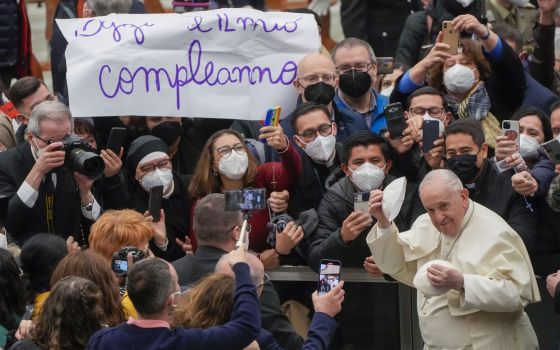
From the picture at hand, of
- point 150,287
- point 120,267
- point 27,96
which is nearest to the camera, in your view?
point 150,287

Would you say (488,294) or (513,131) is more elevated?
(513,131)

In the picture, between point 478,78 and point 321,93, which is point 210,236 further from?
point 478,78

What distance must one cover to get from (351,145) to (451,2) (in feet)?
8.85

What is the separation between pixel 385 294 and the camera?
915 centimetres

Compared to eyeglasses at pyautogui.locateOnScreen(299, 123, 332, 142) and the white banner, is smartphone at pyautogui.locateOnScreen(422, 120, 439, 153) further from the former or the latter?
the white banner

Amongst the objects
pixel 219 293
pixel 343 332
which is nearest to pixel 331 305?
pixel 219 293

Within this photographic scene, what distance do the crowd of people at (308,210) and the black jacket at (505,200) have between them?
13 millimetres

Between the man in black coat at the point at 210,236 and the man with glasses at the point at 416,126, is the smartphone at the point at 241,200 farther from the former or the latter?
the man with glasses at the point at 416,126

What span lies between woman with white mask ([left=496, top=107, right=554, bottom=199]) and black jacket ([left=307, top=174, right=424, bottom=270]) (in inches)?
26.2

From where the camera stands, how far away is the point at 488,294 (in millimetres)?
7738

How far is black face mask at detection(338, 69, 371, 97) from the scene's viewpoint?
10.0 meters

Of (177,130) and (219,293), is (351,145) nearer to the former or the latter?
(177,130)

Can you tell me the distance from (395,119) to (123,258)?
6.99ft

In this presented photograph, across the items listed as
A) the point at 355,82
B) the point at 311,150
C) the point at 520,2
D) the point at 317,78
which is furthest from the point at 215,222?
the point at 520,2
